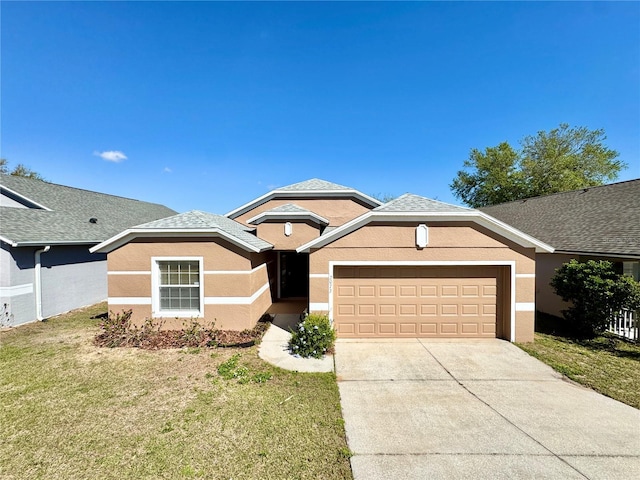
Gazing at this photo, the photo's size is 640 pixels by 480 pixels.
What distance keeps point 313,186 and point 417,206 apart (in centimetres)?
810

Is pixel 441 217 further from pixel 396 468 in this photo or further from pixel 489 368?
pixel 396 468

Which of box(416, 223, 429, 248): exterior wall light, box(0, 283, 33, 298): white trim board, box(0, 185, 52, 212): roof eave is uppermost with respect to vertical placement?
box(0, 185, 52, 212): roof eave

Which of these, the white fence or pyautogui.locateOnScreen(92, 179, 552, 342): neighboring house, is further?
the white fence

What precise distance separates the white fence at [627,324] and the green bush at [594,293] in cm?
53

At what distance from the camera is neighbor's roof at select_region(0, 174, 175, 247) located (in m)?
10.6

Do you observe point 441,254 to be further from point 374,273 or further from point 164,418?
point 164,418

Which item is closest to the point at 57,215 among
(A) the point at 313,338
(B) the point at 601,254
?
(A) the point at 313,338

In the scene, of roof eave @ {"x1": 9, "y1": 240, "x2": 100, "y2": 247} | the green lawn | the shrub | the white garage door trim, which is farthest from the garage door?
roof eave @ {"x1": 9, "y1": 240, "x2": 100, "y2": 247}

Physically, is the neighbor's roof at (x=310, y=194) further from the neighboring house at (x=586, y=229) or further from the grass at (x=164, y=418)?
the grass at (x=164, y=418)

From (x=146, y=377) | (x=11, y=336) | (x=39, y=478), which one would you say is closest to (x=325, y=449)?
(x=39, y=478)

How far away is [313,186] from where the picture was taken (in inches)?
626

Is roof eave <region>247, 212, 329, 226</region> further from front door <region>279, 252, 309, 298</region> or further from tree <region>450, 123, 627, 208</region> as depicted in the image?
tree <region>450, 123, 627, 208</region>

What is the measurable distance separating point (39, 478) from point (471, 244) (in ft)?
32.7

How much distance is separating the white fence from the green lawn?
362 mm
